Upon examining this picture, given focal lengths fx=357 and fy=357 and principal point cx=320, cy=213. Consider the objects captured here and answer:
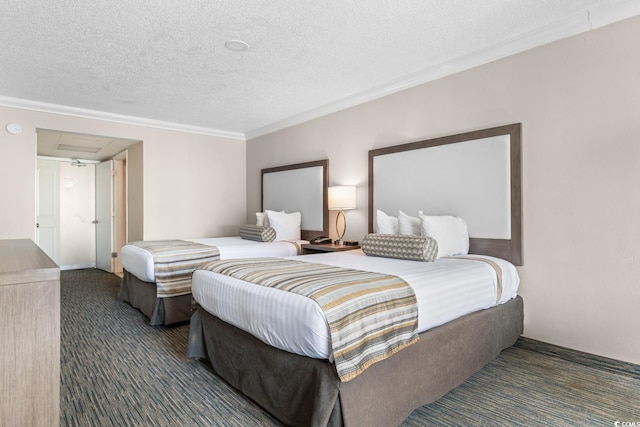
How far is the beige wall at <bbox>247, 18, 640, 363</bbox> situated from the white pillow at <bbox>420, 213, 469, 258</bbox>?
0.48m

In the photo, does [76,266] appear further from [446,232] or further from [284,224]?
[446,232]

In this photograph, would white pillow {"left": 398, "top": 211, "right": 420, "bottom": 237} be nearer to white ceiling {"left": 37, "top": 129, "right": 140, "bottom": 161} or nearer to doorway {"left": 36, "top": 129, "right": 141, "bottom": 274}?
white ceiling {"left": 37, "top": 129, "right": 140, "bottom": 161}

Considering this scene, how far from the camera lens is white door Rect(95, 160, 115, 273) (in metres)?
6.58

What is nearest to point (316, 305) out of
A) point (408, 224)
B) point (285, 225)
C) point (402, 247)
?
point (402, 247)

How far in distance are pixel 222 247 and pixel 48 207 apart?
498 centimetres

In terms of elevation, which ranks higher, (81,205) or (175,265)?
(81,205)

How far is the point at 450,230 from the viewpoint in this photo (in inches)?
123

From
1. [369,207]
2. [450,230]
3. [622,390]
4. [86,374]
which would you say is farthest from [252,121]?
[622,390]

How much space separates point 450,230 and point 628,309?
1283mm

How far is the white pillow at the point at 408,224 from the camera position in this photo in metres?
3.35

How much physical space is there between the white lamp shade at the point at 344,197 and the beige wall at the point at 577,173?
1.35 m

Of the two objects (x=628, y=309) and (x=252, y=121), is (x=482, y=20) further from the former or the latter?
(x=252, y=121)

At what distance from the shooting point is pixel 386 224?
11.9ft

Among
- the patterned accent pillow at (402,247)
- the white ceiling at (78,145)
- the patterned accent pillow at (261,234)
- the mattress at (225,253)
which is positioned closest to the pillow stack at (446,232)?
the patterned accent pillow at (402,247)
